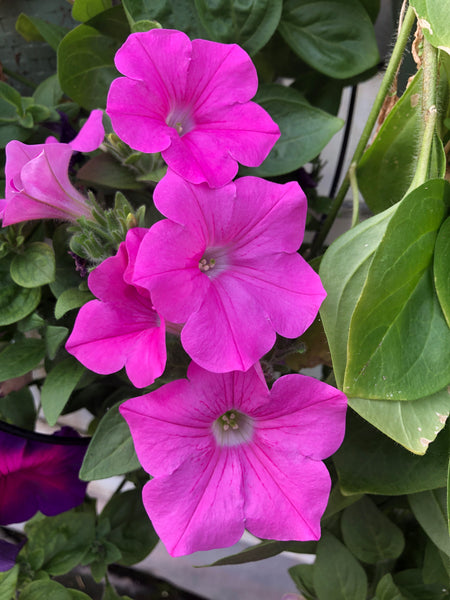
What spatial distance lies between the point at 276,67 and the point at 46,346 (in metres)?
0.38

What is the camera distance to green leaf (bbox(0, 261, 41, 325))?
0.46 m

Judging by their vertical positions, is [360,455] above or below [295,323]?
below

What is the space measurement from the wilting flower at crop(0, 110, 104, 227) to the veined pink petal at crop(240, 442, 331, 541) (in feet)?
0.72

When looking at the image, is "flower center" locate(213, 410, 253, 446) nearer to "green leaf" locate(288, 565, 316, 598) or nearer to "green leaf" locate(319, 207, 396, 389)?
"green leaf" locate(319, 207, 396, 389)

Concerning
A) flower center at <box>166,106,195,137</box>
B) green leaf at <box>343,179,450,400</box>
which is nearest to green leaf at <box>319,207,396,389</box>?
green leaf at <box>343,179,450,400</box>

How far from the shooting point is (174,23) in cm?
49

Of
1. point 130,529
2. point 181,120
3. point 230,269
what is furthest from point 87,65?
point 130,529

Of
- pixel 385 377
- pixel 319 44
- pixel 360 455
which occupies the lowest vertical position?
pixel 360 455

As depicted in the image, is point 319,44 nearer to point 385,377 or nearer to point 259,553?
point 385,377

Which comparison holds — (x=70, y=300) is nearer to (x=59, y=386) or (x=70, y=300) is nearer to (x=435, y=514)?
(x=59, y=386)

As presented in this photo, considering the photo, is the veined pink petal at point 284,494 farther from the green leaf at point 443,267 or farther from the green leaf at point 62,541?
the green leaf at point 62,541

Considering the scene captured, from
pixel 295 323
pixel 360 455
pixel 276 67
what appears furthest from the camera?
pixel 276 67

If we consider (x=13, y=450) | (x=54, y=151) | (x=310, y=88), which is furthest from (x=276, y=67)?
(x=13, y=450)

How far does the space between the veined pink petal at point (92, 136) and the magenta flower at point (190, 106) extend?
55 millimetres
